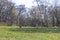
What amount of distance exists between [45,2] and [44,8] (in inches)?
156

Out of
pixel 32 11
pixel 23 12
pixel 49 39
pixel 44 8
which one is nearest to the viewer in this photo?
pixel 49 39

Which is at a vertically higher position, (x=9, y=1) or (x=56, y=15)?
(x=9, y=1)

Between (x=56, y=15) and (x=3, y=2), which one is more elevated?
(x=3, y=2)

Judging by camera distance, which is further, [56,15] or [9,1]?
[9,1]

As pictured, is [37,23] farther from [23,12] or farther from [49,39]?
[49,39]

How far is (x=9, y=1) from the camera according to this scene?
51.9 metres

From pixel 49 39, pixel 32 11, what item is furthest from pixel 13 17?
pixel 49 39

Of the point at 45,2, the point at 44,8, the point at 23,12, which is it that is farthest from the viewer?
the point at 23,12

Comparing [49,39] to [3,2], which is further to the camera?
[3,2]

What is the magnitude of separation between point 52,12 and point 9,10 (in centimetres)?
1422

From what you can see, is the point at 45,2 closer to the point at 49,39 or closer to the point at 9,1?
the point at 9,1

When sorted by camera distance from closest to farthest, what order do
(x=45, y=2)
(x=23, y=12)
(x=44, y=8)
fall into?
(x=45, y=2), (x=44, y=8), (x=23, y=12)

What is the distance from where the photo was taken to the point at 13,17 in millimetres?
50062

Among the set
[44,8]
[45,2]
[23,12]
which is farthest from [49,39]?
[23,12]
